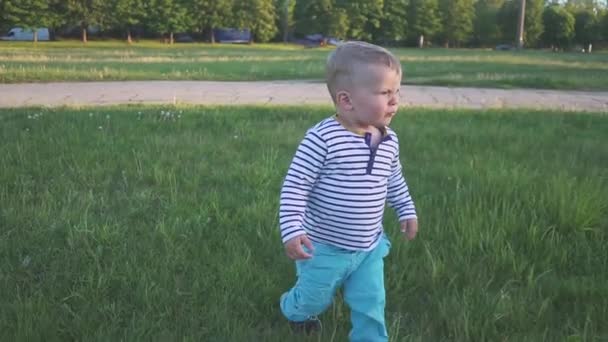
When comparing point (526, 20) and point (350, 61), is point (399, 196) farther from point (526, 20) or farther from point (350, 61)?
point (526, 20)

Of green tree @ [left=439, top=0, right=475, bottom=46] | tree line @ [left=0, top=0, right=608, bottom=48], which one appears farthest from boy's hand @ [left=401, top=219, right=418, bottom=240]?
green tree @ [left=439, top=0, right=475, bottom=46]

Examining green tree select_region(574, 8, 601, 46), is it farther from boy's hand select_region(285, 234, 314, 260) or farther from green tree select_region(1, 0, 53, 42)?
boy's hand select_region(285, 234, 314, 260)

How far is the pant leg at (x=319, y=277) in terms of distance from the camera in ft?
6.62

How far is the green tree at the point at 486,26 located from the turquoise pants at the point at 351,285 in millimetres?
76691

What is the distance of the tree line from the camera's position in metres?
61.9

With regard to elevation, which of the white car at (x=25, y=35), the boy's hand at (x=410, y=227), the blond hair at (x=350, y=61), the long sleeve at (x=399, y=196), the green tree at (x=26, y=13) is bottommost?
the boy's hand at (x=410, y=227)

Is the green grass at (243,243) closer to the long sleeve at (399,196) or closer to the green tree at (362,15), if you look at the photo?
the long sleeve at (399,196)

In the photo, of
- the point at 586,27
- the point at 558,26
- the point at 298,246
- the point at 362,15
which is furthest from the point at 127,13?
the point at 298,246

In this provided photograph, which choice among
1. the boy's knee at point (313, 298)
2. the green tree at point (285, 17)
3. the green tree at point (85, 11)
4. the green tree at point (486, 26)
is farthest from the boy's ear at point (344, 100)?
the green tree at point (486, 26)

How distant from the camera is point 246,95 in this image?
1026cm

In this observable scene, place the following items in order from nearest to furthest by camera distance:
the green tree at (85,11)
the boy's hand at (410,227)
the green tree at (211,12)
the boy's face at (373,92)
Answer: the boy's face at (373,92) → the boy's hand at (410,227) → the green tree at (85,11) → the green tree at (211,12)

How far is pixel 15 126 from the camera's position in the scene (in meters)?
5.59

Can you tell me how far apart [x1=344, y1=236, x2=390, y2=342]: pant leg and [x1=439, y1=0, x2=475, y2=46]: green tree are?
7263 centimetres

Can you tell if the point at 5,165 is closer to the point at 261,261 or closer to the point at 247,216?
the point at 247,216
